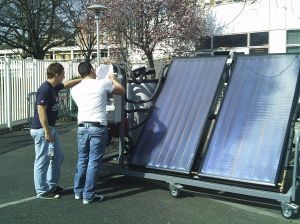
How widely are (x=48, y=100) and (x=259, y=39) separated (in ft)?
54.7

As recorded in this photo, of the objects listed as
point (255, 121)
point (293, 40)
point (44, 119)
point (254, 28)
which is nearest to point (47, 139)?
point (44, 119)

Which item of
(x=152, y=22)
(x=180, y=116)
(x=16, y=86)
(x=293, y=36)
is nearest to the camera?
(x=180, y=116)

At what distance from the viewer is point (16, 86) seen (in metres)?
13.3

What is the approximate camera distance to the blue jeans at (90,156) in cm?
584

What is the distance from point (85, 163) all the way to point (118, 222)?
1.13 metres

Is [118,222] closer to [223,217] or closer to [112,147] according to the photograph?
[223,217]

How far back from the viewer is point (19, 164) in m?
8.31

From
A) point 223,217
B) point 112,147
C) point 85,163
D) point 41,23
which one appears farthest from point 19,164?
point 41,23

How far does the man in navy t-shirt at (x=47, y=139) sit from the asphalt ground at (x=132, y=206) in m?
0.21

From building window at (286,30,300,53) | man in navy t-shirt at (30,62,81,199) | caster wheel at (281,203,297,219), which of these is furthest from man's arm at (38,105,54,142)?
building window at (286,30,300,53)

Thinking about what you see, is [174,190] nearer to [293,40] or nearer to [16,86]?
[16,86]

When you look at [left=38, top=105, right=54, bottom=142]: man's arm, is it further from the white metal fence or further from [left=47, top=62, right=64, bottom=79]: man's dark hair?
the white metal fence

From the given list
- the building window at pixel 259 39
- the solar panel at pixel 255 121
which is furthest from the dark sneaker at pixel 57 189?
the building window at pixel 259 39

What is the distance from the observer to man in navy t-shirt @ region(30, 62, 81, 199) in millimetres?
5984
